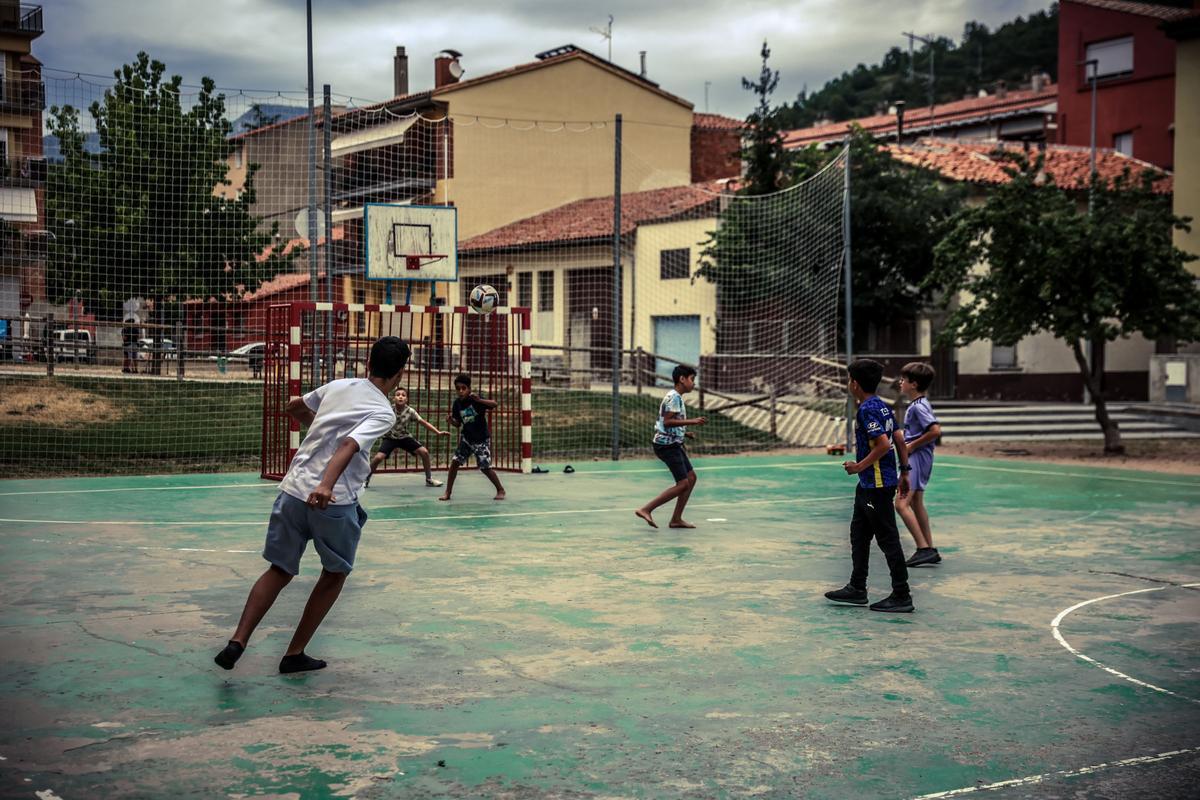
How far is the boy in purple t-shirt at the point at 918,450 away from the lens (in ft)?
27.0

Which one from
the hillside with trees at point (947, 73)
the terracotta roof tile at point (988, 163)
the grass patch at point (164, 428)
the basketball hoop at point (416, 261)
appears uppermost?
the hillside with trees at point (947, 73)

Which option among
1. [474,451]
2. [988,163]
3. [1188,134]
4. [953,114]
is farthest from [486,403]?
[953,114]

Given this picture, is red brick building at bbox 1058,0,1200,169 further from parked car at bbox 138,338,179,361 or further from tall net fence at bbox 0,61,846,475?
parked car at bbox 138,338,179,361

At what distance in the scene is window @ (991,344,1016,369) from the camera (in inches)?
1077

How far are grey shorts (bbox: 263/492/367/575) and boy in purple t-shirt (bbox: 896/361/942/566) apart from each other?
433 centimetres

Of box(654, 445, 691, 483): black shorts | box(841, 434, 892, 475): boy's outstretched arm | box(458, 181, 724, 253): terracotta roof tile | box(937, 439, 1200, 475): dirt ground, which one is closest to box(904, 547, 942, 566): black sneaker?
box(841, 434, 892, 475): boy's outstretched arm

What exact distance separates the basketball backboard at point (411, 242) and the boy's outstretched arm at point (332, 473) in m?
9.93

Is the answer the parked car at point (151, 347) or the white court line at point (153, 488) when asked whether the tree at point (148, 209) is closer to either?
the parked car at point (151, 347)

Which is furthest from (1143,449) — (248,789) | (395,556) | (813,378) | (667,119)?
(667,119)

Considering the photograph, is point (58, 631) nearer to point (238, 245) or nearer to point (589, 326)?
point (238, 245)

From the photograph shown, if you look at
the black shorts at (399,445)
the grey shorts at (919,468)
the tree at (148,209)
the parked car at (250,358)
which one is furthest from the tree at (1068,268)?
the tree at (148,209)

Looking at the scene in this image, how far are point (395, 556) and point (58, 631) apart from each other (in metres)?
2.77

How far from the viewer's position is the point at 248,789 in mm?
3797

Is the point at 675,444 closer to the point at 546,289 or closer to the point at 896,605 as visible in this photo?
the point at 896,605
